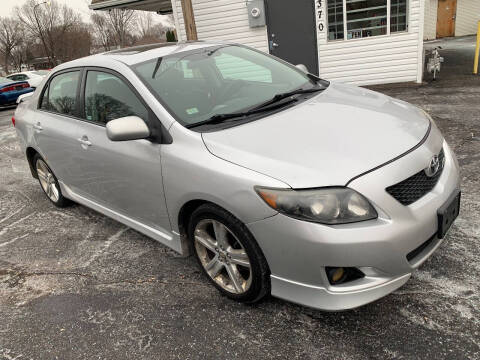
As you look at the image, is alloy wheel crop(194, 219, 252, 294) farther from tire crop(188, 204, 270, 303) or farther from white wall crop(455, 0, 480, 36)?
white wall crop(455, 0, 480, 36)

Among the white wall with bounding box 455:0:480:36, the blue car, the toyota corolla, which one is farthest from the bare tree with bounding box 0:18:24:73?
the toyota corolla

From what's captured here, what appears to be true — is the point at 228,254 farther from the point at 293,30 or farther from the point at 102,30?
the point at 102,30

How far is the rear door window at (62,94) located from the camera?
3734 mm

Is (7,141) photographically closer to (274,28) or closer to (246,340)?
(274,28)

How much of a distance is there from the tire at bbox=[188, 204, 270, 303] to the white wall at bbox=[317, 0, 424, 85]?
884 centimetres

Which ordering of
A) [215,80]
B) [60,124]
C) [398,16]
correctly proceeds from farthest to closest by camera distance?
[398,16] < [60,124] < [215,80]

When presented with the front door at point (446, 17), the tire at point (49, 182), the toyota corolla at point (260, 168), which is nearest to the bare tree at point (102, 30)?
the front door at point (446, 17)

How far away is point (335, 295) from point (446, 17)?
2737 cm

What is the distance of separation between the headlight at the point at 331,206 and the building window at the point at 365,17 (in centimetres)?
915

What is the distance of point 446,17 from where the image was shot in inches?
970

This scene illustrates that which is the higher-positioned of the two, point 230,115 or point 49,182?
point 230,115

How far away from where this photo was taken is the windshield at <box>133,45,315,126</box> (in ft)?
9.58

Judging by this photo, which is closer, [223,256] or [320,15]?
[223,256]

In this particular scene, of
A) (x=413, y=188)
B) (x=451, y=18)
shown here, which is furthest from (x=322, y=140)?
(x=451, y=18)
